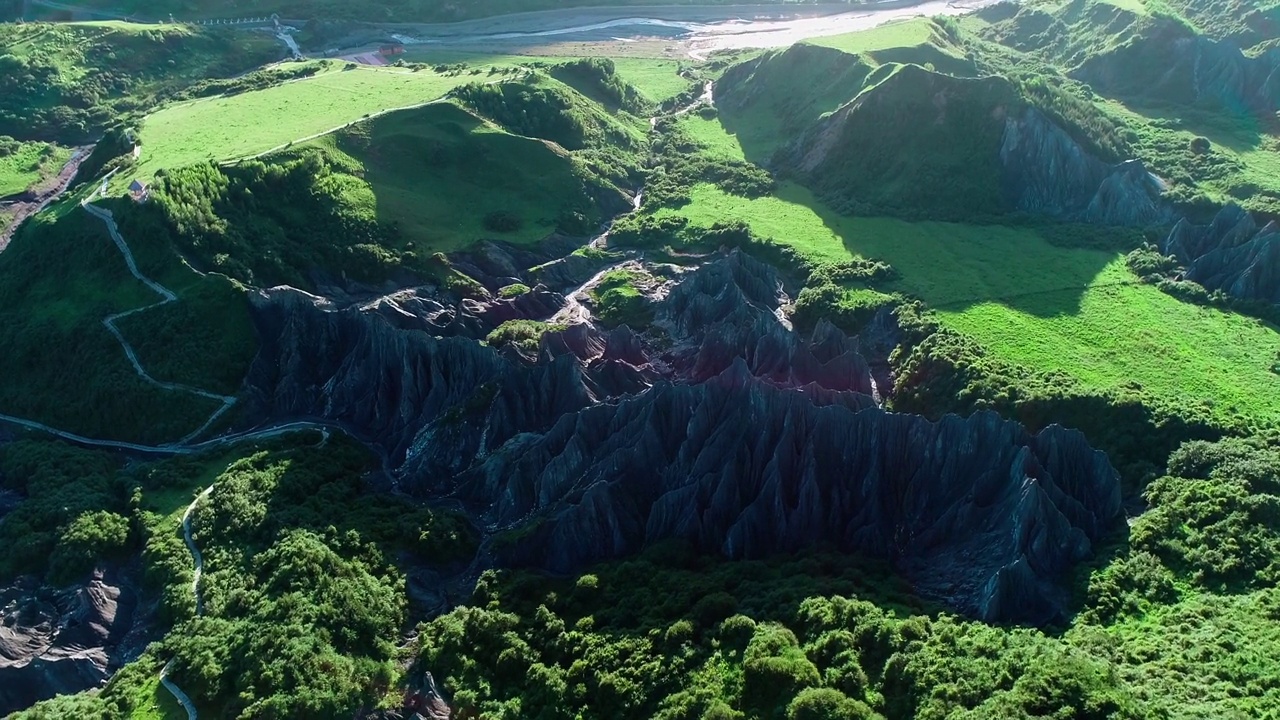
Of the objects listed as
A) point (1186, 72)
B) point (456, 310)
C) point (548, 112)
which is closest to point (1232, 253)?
point (1186, 72)

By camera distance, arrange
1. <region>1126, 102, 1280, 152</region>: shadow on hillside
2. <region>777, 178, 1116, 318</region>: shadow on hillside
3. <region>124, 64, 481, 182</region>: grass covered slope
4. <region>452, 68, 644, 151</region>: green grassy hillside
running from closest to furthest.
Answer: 1. <region>777, 178, 1116, 318</region>: shadow on hillside
2. <region>124, 64, 481, 182</region>: grass covered slope
3. <region>452, 68, 644, 151</region>: green grassy hillside
4. <region>1126, 102, 1280, 152</region>: shadow on hillside

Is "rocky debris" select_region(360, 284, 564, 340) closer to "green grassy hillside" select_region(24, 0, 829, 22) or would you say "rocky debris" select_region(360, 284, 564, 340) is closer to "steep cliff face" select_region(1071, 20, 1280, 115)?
"steep cliff face" select_region(1071, 20, 1280, 115)

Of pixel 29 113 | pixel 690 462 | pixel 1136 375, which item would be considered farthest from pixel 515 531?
pixel 29 113

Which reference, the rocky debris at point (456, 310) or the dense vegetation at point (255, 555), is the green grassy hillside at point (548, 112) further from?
the dense vegetation at point (255, 555)

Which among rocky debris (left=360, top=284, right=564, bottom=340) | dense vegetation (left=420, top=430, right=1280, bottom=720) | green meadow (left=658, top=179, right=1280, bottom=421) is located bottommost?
dense vegetation (left=420, top=430, right=1280, bottom=720)

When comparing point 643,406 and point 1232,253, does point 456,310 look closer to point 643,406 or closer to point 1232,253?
point 643,406

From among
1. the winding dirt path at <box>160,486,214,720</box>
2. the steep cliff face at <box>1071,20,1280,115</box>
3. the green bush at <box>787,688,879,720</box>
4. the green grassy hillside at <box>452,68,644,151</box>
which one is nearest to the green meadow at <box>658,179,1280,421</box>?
the green grassy hillside at <box>452,68,644,151</box>

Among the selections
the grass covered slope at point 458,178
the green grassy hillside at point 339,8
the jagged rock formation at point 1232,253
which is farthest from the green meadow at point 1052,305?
the green grassy hillside at point 339,8
